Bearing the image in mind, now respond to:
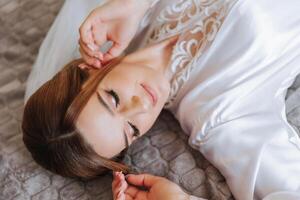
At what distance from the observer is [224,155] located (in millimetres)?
1052

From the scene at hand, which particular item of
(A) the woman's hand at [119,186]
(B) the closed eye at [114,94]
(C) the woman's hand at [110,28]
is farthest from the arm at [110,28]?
(A) the woman's hand at [119,186]

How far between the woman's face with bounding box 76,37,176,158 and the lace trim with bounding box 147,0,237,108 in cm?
5

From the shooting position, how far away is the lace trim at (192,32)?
3.59 ft

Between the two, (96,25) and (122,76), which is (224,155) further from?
(96,25)

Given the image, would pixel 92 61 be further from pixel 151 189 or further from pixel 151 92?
pixel 151 189

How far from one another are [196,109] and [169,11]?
26cm

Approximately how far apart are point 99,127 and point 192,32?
324mm

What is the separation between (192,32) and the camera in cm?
112

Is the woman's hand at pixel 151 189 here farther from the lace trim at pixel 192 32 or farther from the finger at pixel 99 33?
the finger at pixel 99 33

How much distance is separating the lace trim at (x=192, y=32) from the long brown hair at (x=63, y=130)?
0.52 feet

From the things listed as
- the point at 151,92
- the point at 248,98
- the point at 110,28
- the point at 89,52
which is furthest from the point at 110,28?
the point at 248,98

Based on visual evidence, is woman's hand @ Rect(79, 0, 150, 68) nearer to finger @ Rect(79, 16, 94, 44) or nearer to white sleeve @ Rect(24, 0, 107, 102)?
finger @ Rect(79, 16, 94, 44)

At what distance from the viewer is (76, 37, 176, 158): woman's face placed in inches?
38.4

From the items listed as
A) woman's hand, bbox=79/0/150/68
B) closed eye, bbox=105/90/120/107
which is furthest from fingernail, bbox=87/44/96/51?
closed eye, bbox=105/90/120/107
